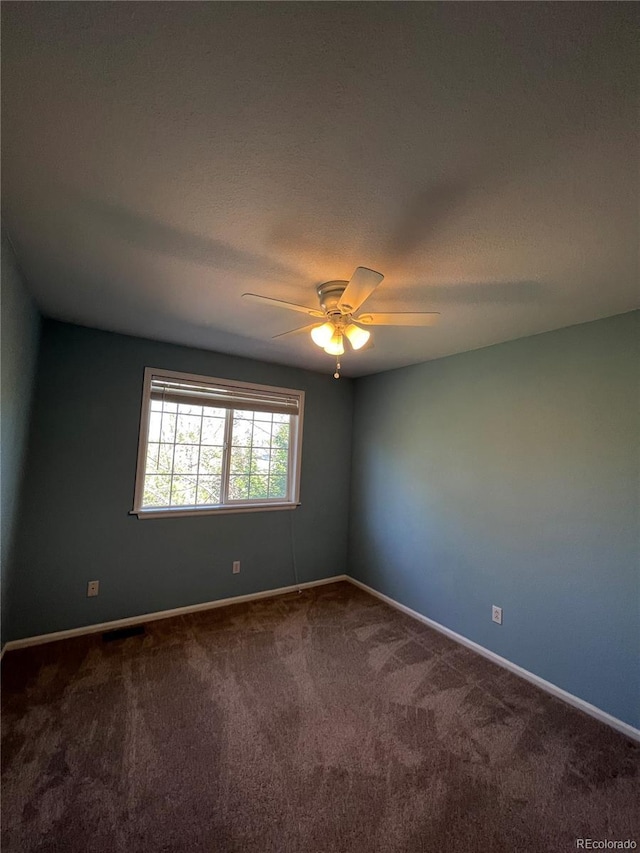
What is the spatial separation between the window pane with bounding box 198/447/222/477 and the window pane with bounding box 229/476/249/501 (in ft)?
0.57

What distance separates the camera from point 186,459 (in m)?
3.22

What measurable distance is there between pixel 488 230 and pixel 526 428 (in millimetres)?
1632

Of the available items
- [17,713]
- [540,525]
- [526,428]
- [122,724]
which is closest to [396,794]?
[122,724]

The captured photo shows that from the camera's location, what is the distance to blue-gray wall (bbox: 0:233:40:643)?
1.74 metres

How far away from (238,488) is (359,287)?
99.4 inches

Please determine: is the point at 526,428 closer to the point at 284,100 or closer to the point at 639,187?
the point at 639,187

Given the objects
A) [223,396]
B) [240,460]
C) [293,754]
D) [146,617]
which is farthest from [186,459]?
[293,754]

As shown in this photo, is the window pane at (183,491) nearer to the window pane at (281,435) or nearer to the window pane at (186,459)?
the window pane at (186,459)

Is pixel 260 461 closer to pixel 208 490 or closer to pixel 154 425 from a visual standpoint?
pixel 208 490

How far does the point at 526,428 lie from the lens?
256 cm

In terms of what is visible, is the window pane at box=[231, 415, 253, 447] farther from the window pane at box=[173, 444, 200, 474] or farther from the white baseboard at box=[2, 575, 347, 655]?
the white baseboard at box=[2, 575, 347, 655]

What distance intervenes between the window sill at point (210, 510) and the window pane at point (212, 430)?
2.08 ft

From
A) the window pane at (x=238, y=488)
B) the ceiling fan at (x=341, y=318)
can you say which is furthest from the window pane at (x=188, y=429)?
the ceiling fan at (x=341, y=318)

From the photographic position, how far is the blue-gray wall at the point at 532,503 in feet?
6.77
